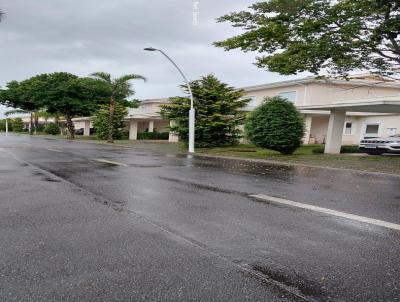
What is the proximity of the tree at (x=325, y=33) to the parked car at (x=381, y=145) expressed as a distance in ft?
19.3

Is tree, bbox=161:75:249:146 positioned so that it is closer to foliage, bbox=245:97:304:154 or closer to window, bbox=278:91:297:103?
window, bbox=278:91:297:103

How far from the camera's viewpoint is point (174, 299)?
2.59 metres

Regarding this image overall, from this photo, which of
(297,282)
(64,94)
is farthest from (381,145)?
(64,94)

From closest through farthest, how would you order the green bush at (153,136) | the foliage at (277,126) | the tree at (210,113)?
the foliage at (277,126), the tree at (210,113), the green bush at (153,136)

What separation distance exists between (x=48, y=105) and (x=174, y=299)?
1948 inches

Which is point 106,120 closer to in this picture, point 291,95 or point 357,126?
point 291,95

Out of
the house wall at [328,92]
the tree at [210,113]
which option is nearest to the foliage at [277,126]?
the tree at [210,113]

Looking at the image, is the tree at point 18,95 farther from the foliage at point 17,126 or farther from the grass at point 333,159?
the foliage at point 17,126

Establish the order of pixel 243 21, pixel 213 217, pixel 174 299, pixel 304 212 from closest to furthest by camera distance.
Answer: pixel 174 299 < pixel 213 217 < pixel 304 212 < pixel 243 21

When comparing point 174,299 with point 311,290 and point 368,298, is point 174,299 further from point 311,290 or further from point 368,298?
point 368,298

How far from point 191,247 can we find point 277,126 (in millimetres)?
15918

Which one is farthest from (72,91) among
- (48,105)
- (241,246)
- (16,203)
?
(241,246)

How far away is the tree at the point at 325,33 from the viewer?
1390 centimetres

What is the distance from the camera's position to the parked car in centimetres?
1984
